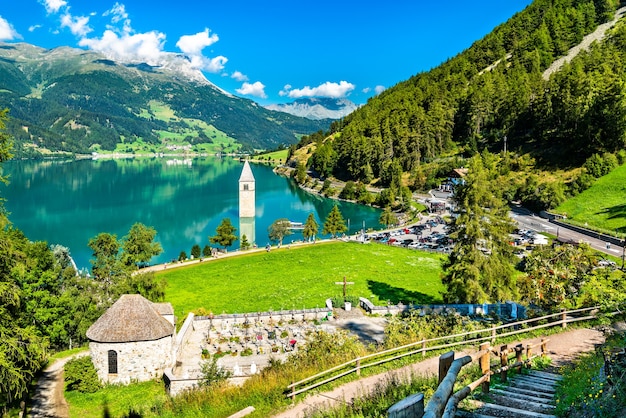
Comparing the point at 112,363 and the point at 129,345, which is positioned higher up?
the point at 129,345

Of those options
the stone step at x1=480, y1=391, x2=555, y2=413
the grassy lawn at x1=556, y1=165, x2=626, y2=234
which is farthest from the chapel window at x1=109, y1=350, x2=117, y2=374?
the grassy lawn at x1=556, y1=165, x2=626, y2=234

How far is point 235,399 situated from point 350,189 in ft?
309

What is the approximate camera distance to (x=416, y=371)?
14305 millimetres

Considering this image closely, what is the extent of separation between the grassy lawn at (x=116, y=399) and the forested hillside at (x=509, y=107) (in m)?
71.1

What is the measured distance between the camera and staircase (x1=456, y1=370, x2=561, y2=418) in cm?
688

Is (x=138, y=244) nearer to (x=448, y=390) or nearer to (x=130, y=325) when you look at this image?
(x=130, y=325)

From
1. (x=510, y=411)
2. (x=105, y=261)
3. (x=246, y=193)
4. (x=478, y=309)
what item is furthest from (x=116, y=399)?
(x=246, y=193)

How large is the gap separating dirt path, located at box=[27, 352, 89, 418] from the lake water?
3785 cm

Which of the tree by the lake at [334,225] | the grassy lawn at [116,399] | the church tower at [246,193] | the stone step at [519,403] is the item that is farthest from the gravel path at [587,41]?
the stone step at [519,403]

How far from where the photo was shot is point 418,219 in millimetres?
75438

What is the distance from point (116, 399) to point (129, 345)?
2621 mm

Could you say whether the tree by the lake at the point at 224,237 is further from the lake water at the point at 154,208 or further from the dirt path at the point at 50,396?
the dirt path at the point at 50,396

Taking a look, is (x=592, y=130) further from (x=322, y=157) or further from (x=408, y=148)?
(x=322, y=157)

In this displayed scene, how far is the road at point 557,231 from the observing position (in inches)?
1812
